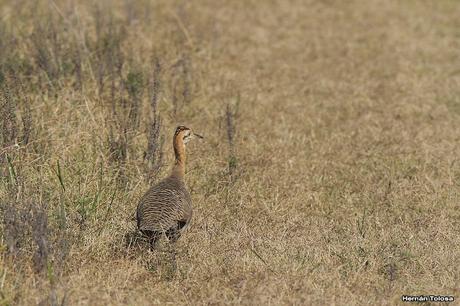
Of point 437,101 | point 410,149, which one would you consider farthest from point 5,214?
point 437,101

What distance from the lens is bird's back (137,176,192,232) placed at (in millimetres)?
5262

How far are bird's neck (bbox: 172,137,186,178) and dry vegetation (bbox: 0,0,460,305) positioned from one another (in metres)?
0.45

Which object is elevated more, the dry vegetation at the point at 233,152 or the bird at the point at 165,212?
the bird at the point at 165,212

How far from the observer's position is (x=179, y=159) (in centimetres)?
640

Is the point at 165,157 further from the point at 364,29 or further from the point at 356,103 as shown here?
the point at 364,29

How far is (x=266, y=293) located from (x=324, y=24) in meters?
9.25

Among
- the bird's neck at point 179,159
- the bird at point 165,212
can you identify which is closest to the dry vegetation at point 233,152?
the bird at point 165,212

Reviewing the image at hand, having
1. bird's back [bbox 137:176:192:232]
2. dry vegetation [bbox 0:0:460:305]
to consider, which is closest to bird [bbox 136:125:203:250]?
bird's back [bbox 137:176:192:232]

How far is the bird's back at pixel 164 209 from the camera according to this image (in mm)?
5262

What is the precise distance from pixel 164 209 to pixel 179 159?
3.51 ft

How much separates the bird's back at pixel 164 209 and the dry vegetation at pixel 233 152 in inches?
9.5

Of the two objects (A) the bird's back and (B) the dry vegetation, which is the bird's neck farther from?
(B) the dry vegetation

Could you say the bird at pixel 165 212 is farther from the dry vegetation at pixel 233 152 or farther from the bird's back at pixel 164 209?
the dry vegetation at pixel 233 152

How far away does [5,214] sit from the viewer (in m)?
5.02
